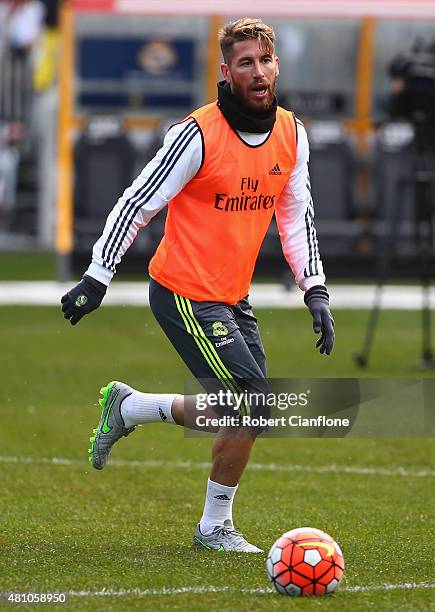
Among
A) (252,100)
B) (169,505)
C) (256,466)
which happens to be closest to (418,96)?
(256,466)

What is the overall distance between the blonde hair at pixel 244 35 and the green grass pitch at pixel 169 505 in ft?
7.27

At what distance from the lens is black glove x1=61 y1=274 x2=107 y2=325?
21.2 feet

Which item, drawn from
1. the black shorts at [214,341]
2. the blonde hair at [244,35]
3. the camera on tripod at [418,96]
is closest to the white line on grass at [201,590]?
the black shorts at [214,341]

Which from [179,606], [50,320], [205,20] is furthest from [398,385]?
[205,20]

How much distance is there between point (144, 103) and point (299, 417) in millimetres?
16774

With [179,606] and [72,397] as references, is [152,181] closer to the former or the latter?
[179,606]

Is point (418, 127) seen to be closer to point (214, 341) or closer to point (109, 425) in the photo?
point (109, 425)

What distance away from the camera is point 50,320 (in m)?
17.1

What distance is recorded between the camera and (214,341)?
665cm

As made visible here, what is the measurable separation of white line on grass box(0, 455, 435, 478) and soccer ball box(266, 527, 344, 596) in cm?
309

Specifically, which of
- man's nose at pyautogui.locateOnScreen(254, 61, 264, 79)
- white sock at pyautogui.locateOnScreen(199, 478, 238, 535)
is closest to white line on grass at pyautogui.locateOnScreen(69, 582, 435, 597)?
white sock at pyautogui.locateOnScreen(199, 478, 238, 535)

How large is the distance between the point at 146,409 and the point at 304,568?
1430mm

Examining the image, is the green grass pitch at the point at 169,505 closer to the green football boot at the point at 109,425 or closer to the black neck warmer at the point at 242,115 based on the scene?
the green football boot at the point at 109,425

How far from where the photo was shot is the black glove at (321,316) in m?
6.86
